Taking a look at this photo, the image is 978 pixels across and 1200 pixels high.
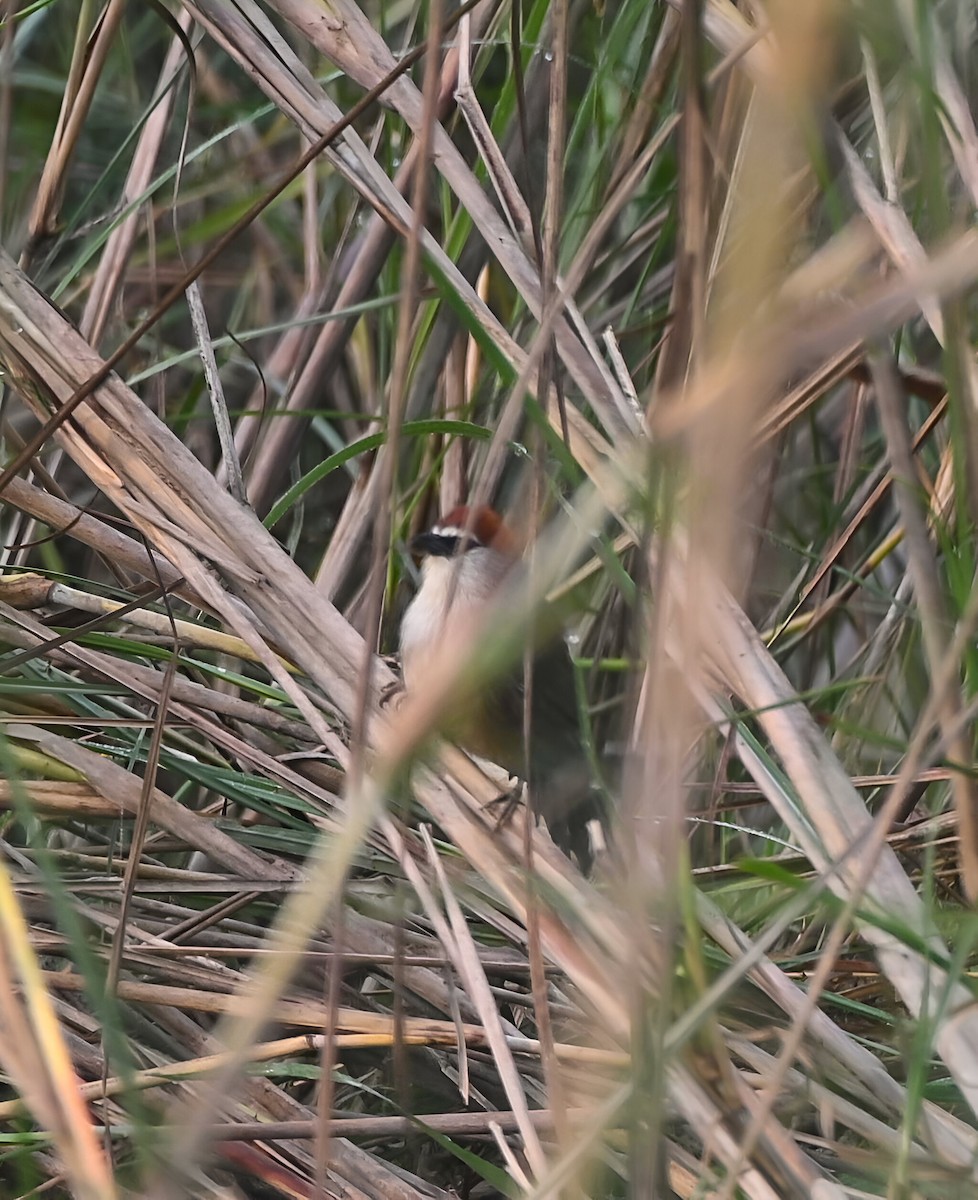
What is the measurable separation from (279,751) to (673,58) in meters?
1.37

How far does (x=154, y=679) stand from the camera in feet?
6.42

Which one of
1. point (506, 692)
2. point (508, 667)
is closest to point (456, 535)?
point (506, 692)

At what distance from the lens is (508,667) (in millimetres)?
1093

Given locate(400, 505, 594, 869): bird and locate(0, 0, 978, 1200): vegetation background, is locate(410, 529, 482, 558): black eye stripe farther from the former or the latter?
locate(0, 0, 978, 1200): vegetation background

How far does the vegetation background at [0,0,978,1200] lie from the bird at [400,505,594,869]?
0.12 m

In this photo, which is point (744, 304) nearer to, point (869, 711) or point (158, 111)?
point (869, 711)

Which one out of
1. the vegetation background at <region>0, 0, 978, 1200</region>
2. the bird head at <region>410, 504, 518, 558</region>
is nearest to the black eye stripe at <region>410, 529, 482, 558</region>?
the bird head at <region>410, 504, 518, 558</region>

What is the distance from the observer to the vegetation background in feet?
3.30

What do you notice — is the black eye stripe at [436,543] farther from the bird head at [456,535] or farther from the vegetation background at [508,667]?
the vegetation background at [508,667]

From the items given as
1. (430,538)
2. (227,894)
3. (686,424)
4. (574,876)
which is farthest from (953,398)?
(430,538)

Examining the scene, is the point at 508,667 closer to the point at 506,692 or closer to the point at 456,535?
the point at 456,535

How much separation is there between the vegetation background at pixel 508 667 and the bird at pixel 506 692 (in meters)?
0.12

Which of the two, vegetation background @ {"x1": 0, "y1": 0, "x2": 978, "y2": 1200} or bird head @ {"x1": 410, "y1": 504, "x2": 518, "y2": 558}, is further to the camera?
bird head @ {"x1": 410, "y1": 504, "x2": 518, "y2": 558}

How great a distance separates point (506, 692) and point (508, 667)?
1.66m
